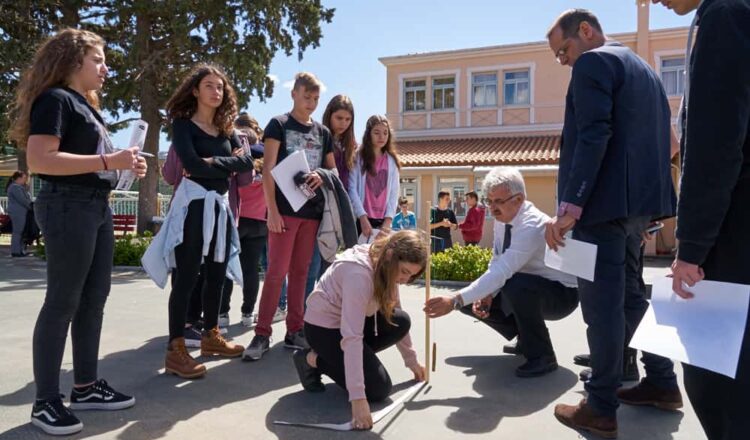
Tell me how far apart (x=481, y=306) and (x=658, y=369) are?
124cm

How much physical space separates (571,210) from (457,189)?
19516 millimetres

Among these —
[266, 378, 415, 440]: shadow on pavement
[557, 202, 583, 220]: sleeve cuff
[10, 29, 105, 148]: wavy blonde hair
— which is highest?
[10, 29, 105, 148]: wavy blonde hair

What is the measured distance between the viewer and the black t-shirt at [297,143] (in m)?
4.51

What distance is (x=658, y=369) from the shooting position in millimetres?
3371

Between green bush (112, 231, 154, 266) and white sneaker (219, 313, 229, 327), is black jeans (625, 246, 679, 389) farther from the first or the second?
green bush (112, 231, 154, 266)

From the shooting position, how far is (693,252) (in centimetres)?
186

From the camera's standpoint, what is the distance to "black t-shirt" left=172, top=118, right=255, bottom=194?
399 centimetres

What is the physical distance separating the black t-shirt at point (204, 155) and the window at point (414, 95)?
21093 millimetres

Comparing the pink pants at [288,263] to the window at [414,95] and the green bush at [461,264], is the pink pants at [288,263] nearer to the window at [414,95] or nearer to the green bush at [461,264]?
the green bush at [461,264]

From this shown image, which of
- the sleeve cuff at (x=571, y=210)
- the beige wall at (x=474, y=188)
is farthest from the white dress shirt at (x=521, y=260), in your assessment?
the beige wall at (x=474, y=188)

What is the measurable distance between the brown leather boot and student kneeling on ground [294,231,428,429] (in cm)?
70

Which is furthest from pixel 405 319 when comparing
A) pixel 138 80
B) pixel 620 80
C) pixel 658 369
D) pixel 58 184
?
pixel 138 80

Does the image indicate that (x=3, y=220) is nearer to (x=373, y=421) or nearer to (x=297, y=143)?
(x=297, y=143)

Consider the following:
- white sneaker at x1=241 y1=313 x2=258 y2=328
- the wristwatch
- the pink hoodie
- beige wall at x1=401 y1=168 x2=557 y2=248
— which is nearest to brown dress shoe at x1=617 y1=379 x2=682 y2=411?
the wristwatch
